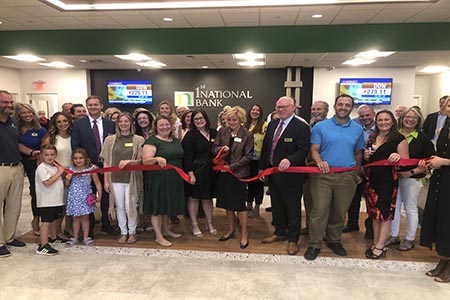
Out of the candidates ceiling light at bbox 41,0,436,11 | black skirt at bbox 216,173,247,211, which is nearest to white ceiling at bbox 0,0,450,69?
ceiling light at bbox 41,0,436,11

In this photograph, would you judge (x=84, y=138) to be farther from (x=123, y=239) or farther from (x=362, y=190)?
(x=362, y=190)

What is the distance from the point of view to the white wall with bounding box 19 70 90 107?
10805 millimetres

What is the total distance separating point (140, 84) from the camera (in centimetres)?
1086

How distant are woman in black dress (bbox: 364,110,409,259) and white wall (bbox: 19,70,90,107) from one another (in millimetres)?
9993

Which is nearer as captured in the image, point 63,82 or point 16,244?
point 16,244

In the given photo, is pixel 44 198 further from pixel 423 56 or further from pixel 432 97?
pixel 432 97

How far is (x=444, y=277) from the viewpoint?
3043 millimetres

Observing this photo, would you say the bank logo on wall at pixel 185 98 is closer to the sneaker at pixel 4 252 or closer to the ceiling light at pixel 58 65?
the ceiling light at pixel 58 65

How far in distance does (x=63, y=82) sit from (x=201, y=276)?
9982mm

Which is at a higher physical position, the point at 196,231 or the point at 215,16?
the point at 215,16

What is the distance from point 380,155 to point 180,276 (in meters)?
2.41

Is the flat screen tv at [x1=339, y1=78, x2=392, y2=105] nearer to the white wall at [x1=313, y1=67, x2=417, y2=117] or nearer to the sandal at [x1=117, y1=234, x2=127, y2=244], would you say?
the white wall at [x1=313, y1=67, x2=417, y2=117]

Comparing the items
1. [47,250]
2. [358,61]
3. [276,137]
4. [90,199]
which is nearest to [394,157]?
[276,137]

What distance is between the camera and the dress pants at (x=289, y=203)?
354 centimetres
